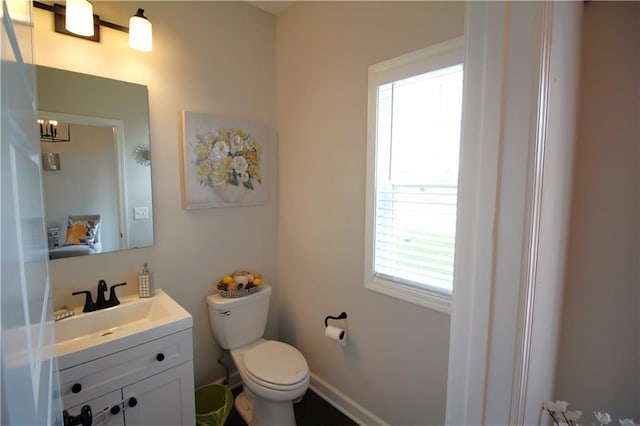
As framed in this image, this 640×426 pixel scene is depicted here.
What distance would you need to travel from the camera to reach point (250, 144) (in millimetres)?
2105

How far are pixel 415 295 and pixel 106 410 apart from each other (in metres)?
1.49

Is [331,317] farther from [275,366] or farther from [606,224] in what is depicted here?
[606,224]

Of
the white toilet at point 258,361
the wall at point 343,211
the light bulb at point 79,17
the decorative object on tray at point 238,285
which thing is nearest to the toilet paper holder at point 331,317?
the wall at point 343,211

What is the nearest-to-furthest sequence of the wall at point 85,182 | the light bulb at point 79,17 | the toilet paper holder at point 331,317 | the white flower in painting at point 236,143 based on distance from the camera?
the light bulb at point 79,17, the wall at point 85,182, the toilet paper holder at point 331,317, the white flower in painting at point 236,143

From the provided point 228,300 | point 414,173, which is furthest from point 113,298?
point 414,173

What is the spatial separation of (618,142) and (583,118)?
0.13m

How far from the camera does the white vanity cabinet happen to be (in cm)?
118

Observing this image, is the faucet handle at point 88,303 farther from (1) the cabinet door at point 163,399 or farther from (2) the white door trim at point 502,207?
(2) the white door trim at point 502,207

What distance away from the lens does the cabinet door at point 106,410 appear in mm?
1223

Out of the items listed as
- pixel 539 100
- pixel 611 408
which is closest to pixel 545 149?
pixel 539 100

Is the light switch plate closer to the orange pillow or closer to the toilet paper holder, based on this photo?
the orange pillow

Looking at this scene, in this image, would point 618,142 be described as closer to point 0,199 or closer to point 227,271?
point 0,199

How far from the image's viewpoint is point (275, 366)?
171cm

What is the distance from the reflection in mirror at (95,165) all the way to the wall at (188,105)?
6 cm
